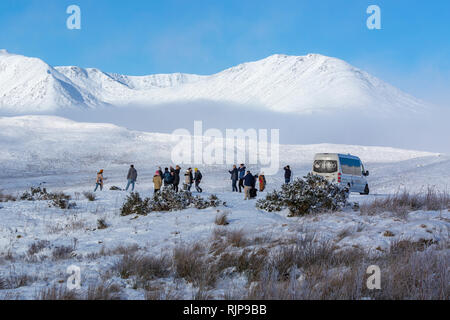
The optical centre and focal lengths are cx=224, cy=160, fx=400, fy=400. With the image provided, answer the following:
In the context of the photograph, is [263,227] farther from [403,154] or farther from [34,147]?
[403,154]

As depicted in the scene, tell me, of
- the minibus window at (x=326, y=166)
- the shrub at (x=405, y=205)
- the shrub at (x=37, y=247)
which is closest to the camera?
the shrub at (x=37, y=247)

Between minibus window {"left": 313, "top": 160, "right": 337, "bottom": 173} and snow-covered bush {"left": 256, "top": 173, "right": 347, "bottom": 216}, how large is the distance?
20.5 ft

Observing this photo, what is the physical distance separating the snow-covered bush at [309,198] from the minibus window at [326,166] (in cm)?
624

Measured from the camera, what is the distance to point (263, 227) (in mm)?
9242

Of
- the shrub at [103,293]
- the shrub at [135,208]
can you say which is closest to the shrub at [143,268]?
the shrub at [103,293]

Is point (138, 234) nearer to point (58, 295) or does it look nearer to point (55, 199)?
point (58, 295)

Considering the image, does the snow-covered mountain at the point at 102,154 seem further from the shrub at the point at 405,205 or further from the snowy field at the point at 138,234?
the snowy field at the point at 138,234

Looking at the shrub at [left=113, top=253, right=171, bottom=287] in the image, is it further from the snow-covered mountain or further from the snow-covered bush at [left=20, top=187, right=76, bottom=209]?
the snow-covered mountain

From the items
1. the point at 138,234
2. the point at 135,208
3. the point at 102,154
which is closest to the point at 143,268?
the point at 138,234

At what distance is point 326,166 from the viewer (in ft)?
62.1

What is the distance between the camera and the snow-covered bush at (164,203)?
43.7ft

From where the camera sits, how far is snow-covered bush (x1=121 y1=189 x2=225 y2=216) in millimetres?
13320

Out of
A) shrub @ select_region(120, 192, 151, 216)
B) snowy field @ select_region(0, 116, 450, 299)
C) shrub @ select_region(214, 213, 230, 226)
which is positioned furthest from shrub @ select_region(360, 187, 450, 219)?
shrub @ select_region(120, 192, 151, 216)
